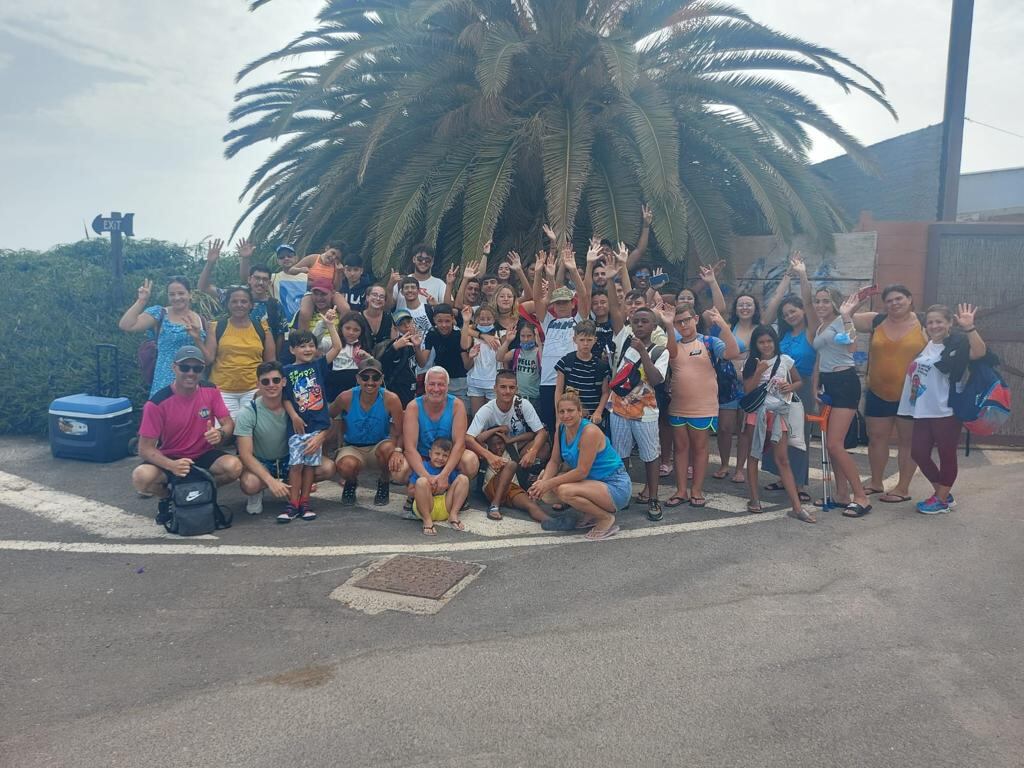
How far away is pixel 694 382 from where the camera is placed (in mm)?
6387

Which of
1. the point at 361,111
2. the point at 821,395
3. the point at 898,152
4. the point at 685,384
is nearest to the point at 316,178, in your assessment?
the point at 361,111

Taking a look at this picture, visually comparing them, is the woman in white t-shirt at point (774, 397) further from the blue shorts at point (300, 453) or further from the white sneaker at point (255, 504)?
the white sneaker at point (255, 504)

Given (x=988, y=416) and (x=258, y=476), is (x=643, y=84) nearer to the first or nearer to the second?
(x=988, y=416)

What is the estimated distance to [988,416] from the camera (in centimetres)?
596

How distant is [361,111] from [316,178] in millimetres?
1270

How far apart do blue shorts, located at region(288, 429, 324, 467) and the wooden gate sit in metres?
7.40

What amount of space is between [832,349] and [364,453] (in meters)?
4.03

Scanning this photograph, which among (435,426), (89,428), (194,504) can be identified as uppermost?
(435,426)

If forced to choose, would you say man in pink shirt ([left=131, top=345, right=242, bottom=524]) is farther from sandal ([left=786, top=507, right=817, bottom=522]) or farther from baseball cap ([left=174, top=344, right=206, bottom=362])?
sandal ([left=786, top=507, right=817, bottom=522])

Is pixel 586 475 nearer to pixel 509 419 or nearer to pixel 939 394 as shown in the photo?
pixel 509 419

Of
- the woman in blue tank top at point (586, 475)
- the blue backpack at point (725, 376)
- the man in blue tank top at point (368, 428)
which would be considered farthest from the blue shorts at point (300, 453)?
the blue backpack at point (725, 376)

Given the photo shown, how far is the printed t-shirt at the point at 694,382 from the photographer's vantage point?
251 inches

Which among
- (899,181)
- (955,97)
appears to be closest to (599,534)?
A: (955,97)

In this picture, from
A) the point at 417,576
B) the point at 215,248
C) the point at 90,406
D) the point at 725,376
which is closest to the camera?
the point at 417,576
